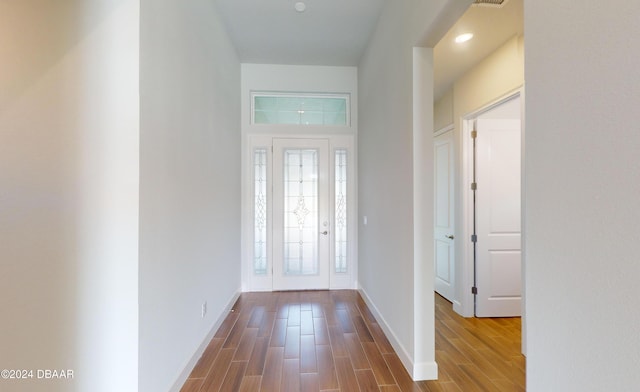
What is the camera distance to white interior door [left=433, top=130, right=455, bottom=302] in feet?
10.9

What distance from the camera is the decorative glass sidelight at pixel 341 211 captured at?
388cm

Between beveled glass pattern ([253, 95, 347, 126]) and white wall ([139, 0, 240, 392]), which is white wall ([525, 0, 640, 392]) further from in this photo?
beveled glass pattern ([253, 95, 347, 126])

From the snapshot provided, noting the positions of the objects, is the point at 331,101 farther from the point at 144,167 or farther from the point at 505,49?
the point at 144,167

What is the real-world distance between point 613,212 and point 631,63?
371mm

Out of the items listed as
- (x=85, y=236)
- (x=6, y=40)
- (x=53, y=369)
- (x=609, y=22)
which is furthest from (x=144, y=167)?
(x=609, y=22)

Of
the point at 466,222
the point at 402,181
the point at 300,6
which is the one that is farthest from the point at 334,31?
Result: the point at 466,222

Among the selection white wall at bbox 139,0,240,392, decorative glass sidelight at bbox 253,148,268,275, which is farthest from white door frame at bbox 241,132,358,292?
white wall at bbox 139,0,240,392

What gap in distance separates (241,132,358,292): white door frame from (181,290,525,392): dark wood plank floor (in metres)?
0.65

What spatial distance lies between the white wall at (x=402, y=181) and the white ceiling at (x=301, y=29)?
241mm

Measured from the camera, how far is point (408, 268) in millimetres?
1971

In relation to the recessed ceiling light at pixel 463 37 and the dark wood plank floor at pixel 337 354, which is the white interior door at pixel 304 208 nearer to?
the dark wood plank floor at pixel 337 354

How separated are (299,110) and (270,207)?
5.00 feet

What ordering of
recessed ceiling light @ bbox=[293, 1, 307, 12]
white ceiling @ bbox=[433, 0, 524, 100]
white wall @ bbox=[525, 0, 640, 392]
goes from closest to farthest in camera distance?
white wall @ bbox=[525, 0, 640, 392]
white ceiling @ bbox=[433, 0, 524, 100]
recessed ceiling light @ bbox=[293, 1, 307, 12]

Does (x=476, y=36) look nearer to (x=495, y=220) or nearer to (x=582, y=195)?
(x=495, y=220)
